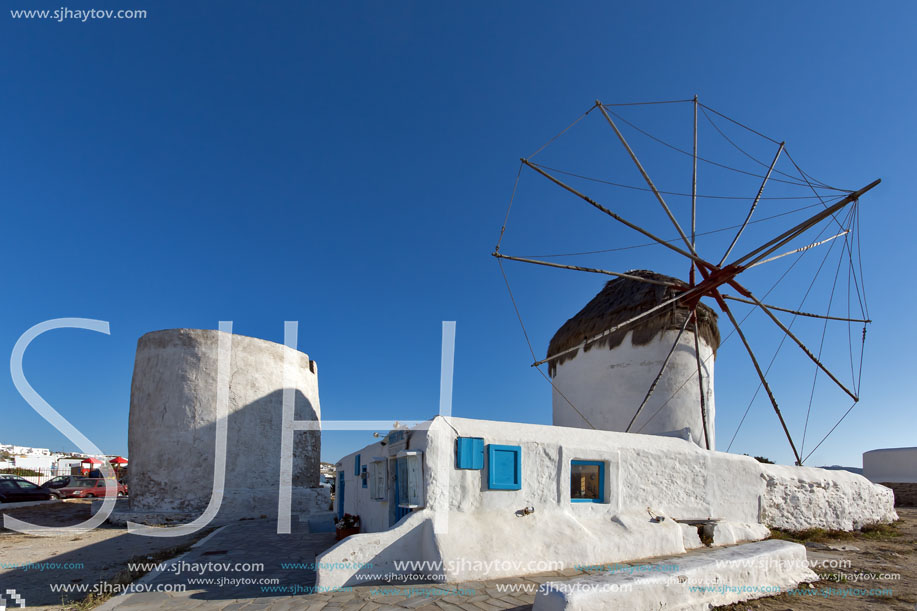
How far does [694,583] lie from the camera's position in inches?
259

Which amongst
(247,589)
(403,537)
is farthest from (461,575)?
(247,589)

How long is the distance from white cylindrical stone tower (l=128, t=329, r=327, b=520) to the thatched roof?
9672mm

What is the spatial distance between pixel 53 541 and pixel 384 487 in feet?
27.6

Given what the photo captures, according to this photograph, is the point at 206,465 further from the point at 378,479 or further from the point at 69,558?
the point at 378,479

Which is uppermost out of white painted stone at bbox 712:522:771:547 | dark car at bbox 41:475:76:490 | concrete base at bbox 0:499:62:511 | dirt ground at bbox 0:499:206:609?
white painted stone at bbox 712:522:771:547

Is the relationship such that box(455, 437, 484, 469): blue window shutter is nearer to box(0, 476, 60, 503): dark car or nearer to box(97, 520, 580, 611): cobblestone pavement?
box(97, 520, 580, 611): cobblestone pavement

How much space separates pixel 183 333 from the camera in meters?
16.4

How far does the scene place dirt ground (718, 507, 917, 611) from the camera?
707 cm

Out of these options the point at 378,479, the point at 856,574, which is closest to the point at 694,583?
the point at 856,574

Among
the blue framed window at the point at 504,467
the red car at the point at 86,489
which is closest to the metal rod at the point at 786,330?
the blue framed window at the point at 504,467

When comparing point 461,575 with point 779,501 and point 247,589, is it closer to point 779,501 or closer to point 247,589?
point 247,589

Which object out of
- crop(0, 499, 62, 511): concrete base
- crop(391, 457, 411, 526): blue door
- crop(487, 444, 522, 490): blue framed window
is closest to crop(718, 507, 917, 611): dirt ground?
crop(487, 444, 522, 490): blue framed window

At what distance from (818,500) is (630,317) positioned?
6421 mm

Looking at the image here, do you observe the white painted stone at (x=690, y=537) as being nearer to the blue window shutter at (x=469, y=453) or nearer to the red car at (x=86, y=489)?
the blue window shutter at (x=469, y=453)
